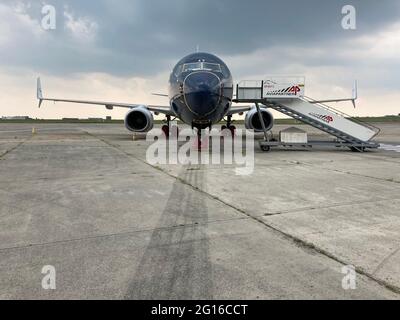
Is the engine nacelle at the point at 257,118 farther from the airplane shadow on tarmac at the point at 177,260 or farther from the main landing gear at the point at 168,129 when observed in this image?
the airplane shadow on tarmac at the point at 177,260

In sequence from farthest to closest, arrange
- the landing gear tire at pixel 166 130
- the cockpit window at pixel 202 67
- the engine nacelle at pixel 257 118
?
1. the landing gear tire at pixel 166 130
2. the engine nacelle at pixel 257 118
3. the cockpit window at pixel 202 67

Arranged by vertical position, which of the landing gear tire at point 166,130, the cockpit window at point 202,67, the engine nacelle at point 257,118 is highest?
the cockpit window at point 202,67

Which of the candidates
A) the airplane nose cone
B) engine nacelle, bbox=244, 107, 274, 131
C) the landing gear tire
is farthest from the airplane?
the landing gear tire

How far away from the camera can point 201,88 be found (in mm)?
11453

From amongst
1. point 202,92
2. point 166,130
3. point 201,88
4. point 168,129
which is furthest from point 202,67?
point 168,129

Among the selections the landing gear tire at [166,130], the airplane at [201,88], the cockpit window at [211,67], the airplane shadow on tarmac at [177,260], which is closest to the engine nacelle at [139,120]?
the landing gear tire at [166,130]

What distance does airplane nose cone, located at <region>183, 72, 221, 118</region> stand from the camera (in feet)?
37.7

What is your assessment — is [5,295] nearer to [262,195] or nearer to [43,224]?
[43,224]

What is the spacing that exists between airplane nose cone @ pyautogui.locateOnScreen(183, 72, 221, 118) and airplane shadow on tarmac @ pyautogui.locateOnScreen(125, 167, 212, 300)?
262 inches

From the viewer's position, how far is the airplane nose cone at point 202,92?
1150cm

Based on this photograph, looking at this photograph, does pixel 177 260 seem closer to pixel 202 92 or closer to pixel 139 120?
pixel 202 92

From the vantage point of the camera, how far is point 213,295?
2775mm

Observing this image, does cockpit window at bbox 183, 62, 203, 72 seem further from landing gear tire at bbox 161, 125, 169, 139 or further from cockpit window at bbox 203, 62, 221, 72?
landing gear tire at bbox 161, 125, 169, 139
